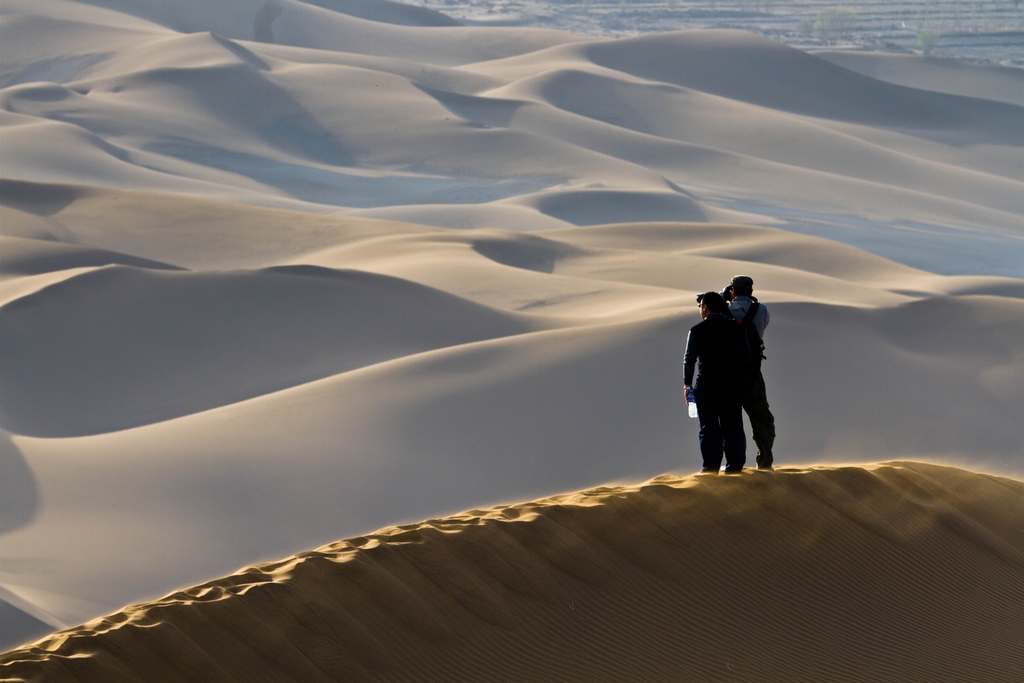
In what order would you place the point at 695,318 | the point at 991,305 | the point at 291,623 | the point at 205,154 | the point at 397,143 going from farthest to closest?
the point at 397,143
the point at 205,154
the point at 991,305
the point at 695,318
the point at 291,623

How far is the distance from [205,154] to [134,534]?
91.2 ft

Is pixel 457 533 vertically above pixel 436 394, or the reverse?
pixel 457 533

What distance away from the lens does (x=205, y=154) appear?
35.0 m

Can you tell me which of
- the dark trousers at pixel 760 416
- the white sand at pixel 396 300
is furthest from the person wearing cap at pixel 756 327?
the white sand at pixel 396 300

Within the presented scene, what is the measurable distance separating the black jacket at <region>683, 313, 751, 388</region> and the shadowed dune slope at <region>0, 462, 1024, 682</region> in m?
0.69

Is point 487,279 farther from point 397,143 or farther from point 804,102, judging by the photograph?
point 804,102

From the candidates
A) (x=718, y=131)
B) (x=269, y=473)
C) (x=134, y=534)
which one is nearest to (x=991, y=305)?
(x=269, y=473)

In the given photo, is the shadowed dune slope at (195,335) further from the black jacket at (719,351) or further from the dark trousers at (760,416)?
the black jacket at (719,351)

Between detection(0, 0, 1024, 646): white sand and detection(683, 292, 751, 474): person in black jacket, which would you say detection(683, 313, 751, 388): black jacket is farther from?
detection(0, 0, 1024, 646): white sand

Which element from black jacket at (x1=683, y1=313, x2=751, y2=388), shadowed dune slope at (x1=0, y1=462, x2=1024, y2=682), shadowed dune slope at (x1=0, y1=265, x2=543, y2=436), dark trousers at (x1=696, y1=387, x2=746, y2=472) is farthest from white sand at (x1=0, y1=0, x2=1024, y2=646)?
black jacket at (x1=683, y1=313, x2=751, y2=388)

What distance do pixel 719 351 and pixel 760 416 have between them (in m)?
0.63

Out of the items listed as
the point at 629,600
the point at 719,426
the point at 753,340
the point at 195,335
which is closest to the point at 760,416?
the point at 719,426

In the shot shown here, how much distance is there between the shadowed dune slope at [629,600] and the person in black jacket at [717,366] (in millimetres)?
424

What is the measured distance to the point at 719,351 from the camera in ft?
20.1
